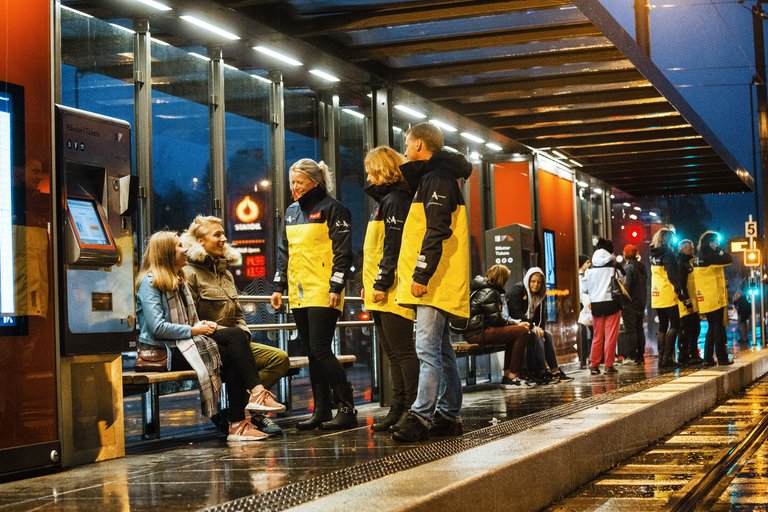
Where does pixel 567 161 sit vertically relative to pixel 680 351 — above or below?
above

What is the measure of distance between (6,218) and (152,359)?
6.22 feet

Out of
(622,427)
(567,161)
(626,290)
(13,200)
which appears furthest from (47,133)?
(567,161)

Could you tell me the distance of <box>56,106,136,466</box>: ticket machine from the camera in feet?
22.1

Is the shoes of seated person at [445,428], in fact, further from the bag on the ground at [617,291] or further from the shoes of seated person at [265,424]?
the bag on the ground at [617,291]

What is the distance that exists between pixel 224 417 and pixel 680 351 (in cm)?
955

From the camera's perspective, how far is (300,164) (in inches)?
326

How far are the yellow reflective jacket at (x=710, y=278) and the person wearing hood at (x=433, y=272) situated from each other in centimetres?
919

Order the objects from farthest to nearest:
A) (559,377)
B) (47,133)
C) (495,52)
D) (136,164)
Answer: (559,377), (495,52), (136,164), (47,133)

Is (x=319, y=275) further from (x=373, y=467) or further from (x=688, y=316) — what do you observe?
(x=688, y=316)

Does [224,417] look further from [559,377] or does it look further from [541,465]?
[559,377]

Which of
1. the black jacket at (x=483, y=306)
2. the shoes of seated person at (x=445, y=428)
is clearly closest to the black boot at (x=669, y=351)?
the black jacket at (x=483, y=306)

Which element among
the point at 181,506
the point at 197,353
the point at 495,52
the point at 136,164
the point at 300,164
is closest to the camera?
the point at 181,506

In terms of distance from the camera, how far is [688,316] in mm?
15945

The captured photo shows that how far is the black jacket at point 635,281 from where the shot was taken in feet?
55.6
